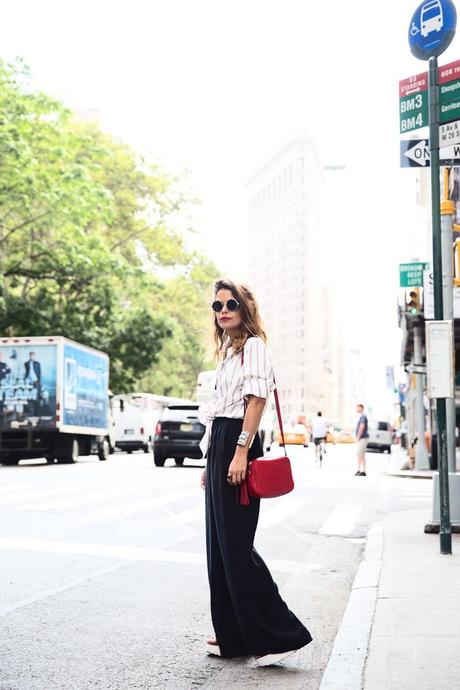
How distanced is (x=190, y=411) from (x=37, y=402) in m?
4.29

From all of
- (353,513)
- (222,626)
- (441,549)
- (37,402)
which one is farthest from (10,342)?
(222,626)

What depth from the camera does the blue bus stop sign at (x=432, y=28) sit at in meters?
8.30

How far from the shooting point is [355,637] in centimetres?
496

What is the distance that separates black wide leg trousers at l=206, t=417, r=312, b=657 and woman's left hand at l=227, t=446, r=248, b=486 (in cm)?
8

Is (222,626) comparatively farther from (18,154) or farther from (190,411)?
(18,154)

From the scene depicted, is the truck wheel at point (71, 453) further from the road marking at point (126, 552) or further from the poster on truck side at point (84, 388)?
the road marking at point (126, 552)

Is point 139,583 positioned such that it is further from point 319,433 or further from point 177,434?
point 319,433

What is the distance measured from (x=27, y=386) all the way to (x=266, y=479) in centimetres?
2241

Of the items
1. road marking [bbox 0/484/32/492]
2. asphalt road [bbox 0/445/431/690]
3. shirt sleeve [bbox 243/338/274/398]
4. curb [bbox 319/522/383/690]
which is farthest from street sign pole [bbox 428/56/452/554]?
road marking [bbox 0/484/32/492]

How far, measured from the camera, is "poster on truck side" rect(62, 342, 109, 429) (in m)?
26.7

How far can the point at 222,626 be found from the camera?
4629 millimetres

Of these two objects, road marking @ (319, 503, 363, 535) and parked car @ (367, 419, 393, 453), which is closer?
road marking @ (319, 503, 363, 535)

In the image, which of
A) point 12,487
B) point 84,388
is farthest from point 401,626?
point 84,388

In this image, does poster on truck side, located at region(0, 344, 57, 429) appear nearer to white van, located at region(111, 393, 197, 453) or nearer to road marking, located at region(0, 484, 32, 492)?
road marking, located at region(0, 484, 32, 492)
